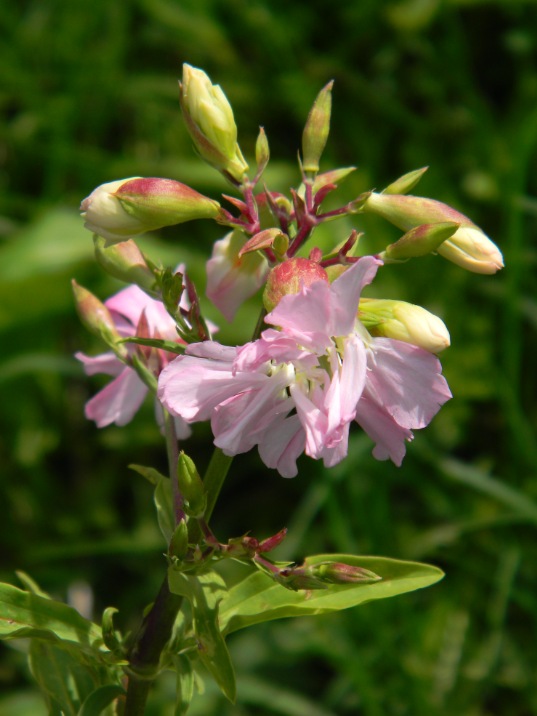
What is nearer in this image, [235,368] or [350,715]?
[235,368]

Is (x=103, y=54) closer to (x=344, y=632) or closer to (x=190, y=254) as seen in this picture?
(x=190, y=254)

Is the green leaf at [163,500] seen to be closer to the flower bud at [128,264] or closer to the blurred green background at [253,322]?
the flower bud at [128,264]

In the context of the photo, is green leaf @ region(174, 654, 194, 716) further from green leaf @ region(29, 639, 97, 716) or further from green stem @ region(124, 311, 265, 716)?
green leaf @ region(29, 639, 97, 716)

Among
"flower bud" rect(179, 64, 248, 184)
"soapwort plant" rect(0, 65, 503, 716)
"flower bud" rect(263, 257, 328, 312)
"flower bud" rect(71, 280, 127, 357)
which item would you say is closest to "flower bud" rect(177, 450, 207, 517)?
"soapwort plant" rect(0, 65, 503, 716)

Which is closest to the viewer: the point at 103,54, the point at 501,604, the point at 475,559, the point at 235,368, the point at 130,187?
the point at 235,368

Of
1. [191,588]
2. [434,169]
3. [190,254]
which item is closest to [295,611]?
[191,588]

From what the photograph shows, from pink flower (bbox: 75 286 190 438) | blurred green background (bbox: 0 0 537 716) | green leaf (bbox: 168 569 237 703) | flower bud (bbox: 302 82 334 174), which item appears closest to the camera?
green leaf (bbox: 168 569 237 703)

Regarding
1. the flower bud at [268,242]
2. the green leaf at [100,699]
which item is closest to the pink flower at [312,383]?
the flower bud at [268,242]

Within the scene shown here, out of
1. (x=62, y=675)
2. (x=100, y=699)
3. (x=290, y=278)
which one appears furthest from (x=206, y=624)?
(x=290, y=278)
